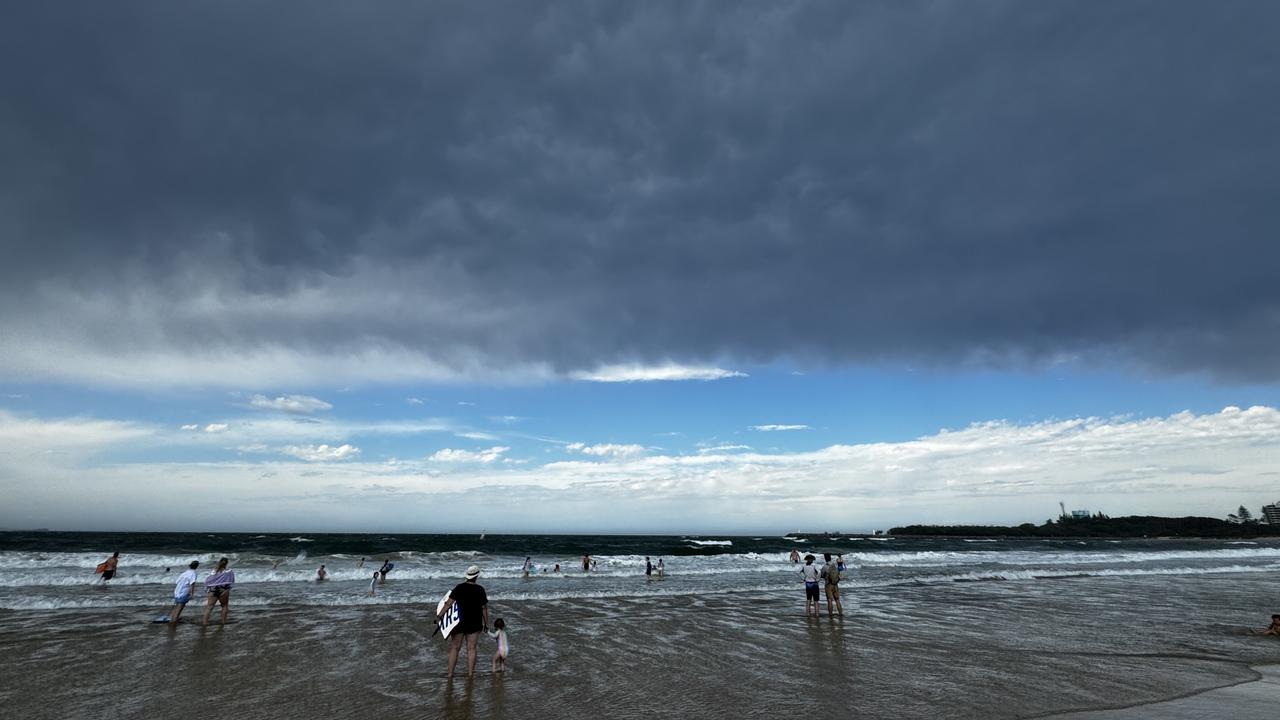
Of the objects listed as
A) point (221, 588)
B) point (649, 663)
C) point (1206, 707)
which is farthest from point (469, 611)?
point (1206, 707)

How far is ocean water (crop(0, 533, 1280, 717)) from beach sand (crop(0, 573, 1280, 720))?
0.20 feet

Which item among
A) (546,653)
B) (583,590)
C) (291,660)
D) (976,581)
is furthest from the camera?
(976,581)

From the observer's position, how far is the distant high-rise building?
18762cm

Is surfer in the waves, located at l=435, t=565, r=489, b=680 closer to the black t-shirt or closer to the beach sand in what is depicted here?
the black t-shirt

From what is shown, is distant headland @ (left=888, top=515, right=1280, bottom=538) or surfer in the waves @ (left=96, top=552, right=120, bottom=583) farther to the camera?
distant headland @ (left=888, top=515, right=1280, bottom=538)

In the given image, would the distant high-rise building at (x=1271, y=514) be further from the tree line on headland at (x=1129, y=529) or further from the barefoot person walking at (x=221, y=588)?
the barefoot person walking at (x=221, y=588)

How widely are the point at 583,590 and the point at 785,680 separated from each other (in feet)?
59.7

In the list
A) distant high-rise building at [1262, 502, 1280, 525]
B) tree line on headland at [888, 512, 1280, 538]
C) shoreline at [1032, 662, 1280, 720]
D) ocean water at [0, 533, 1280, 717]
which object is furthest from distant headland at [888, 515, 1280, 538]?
shoreline at [1032, 662, 1280, 720]

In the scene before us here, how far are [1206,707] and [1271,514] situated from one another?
892ft

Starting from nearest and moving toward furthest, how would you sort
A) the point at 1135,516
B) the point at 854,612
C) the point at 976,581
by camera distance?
the point at 854,612 < the point at 976,581 < the point at 1135,516

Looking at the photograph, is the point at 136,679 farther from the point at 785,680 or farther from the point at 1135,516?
Result: the point at 1135,516

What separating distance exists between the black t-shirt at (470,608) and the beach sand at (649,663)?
3.35 feet

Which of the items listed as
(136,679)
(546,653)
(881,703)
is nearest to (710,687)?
(881,703)

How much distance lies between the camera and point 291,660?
12.5 m
